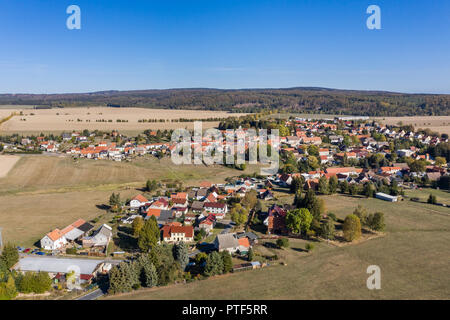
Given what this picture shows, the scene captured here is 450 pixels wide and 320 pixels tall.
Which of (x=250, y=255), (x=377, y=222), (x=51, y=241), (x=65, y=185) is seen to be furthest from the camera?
(x=65, y=185)

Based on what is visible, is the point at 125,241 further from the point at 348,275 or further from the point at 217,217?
the point at 348,275

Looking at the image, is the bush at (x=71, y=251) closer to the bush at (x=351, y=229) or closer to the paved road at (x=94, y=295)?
the paved road at (x=94, y=295)

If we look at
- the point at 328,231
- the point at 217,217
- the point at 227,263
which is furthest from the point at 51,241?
the point at 328,231

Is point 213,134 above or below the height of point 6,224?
above
